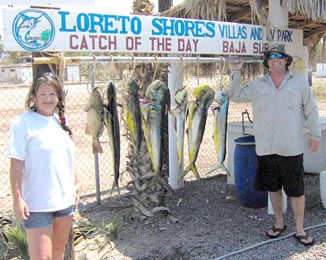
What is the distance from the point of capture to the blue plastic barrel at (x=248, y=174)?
6.12 m

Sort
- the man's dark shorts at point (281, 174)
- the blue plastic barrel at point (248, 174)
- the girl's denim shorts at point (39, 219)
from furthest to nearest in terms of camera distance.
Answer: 1. the blue plastic barrel at point (248, 174)
2. the man's dark shorts at point (281, 174)
3. the girl's denim shorts at point (39, 219)

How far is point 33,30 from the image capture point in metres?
3.46

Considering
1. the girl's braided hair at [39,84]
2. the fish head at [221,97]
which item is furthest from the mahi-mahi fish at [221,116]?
the girl's braided hair at [39,84]

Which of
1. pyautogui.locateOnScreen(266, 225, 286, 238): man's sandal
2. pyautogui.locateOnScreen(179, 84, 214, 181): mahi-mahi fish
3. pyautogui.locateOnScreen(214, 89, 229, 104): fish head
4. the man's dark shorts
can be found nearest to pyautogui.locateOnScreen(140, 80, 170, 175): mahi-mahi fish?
pyautogui.locateOnScreen(179, 84, 214, 181): mahi-mahi fish

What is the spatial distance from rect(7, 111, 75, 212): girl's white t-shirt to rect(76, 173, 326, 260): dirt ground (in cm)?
138

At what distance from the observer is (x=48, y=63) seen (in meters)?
3.61

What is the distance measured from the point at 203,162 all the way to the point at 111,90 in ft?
19.4

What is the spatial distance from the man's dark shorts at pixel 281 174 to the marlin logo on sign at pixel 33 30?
8.47 feet

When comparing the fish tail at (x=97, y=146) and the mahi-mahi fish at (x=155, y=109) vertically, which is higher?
the mahi-mahi fish at (x=155, y=109)

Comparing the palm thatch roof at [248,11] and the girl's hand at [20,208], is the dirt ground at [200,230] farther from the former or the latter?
the palm thatch roof at [248,11]

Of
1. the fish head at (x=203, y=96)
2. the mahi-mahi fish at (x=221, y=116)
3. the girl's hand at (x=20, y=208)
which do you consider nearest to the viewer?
the girl's hand at (x=20, y=208)

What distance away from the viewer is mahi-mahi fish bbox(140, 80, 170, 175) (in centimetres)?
401

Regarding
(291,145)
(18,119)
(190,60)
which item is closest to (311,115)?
(291,145)

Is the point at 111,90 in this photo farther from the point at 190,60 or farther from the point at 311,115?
the point at 311,115
